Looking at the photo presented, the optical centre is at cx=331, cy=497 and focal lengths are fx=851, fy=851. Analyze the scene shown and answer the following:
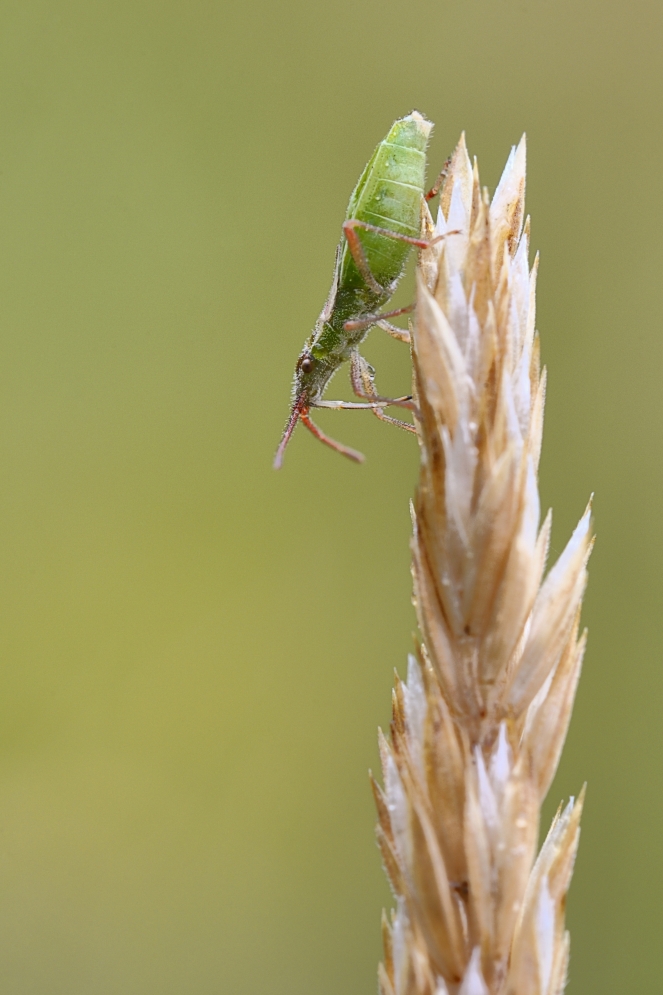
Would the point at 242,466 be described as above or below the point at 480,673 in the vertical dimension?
above

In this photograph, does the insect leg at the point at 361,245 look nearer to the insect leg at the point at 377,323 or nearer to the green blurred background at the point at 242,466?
the insect leg at the point at 377,323

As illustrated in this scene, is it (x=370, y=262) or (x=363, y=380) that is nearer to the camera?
(x=370, y=262)

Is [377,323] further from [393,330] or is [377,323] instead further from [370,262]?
[370,262]

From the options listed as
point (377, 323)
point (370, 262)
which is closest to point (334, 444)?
point (377, 323)

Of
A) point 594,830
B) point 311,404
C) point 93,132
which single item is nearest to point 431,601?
point 311,404

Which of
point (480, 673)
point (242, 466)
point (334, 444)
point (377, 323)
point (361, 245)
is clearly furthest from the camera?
point (242, 466)

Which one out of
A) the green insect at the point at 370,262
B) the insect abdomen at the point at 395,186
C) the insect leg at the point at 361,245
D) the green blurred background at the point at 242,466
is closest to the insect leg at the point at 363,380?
the green insect at the point at 370,262

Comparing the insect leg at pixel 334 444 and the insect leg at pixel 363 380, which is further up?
the insect leg at pixel 363 380
